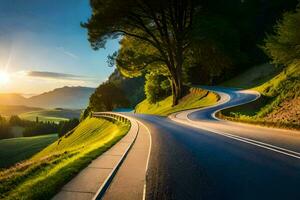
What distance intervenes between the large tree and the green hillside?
1476 cm

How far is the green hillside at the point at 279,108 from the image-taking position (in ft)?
75.8

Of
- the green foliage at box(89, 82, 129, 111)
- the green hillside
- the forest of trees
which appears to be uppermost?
the forest of trees

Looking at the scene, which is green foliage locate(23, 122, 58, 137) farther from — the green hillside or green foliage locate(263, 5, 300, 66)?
green foliage locate(263, 5, 300, 66)

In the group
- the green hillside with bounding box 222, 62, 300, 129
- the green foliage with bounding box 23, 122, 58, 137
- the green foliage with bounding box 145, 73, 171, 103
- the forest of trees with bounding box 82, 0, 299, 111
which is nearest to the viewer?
the green hillside with bounding box 222, 62, 300, 129

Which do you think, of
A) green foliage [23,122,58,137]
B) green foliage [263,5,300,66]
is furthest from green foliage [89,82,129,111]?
green foliage [23,122,58,137]

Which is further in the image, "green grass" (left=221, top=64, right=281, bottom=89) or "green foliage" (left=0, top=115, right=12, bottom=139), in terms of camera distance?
"green foliage" (left=0, top=115, right=12, bottom=139)

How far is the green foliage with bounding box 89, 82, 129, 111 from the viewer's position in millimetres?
100875

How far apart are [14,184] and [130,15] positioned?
36.7 m

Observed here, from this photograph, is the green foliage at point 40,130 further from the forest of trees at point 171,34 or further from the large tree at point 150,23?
the large tree at point 150,23

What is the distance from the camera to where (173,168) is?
10320mm

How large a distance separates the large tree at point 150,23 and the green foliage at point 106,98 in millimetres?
48838

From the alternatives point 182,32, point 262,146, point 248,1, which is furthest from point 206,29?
point 248,1

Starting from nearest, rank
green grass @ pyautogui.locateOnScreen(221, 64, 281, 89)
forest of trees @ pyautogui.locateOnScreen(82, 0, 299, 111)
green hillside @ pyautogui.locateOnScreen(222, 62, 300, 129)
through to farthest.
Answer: green hillside @ pyautogui.locateOnScreen(222, 62, 300, 129) < forest of trees @ pyautogui.locateOnScreen(82, 0, 299, 111) < green grass @ pyautogui.locateOnScreen(221, 64, 281, 89)

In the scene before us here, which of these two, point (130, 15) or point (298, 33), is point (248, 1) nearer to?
point (130, 15)
